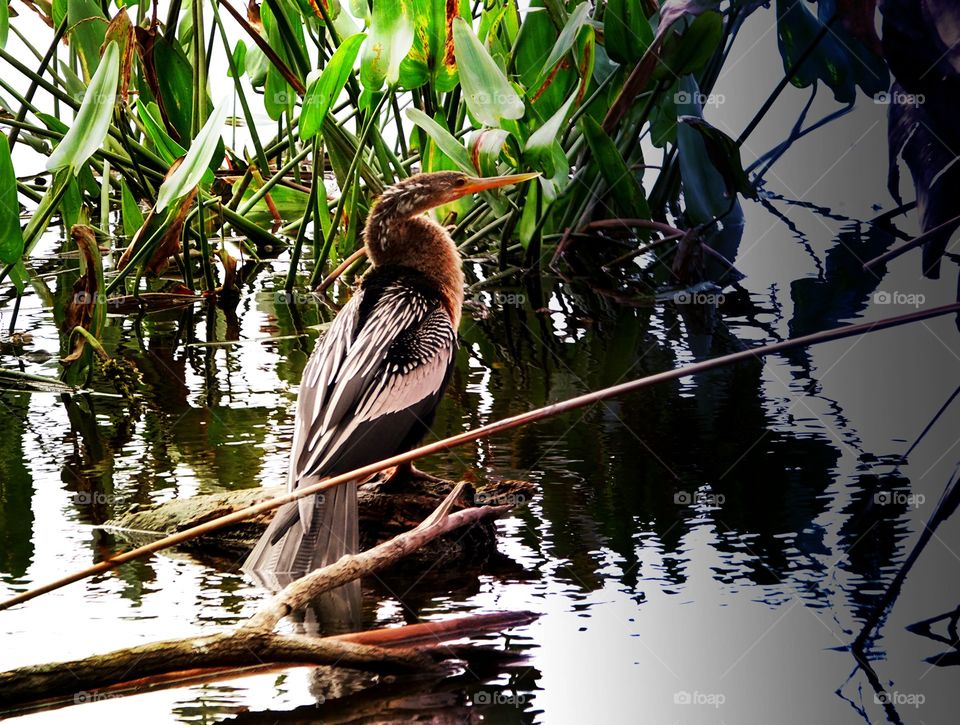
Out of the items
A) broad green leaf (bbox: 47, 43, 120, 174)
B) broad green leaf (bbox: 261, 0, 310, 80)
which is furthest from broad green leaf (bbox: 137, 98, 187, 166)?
broad green leaf (bbox: 47, 43, 120, 174)

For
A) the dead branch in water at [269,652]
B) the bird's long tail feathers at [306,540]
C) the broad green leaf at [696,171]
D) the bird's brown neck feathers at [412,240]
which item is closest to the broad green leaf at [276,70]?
the broad green leaf at [696,171]

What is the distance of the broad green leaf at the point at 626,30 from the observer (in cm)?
404

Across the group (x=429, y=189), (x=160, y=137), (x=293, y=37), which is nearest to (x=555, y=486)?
(x=429, y=189)

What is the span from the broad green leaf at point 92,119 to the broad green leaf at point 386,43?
0.69m

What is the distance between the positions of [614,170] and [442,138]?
0.81 metres

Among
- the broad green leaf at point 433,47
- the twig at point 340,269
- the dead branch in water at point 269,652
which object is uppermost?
the broad green leaf at point 433,47

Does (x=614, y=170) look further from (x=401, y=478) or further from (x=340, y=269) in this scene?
(x=401, y=478)

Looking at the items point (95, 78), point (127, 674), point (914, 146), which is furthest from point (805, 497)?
point (95, 78)

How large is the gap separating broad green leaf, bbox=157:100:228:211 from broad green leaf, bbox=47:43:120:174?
0.71 feet

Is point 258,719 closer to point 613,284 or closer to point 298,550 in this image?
point 298,550

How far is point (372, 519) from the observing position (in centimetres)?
254

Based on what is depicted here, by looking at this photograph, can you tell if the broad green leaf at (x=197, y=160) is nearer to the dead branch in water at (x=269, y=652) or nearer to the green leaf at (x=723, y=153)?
the dead branch in water at (x=269, y=652)

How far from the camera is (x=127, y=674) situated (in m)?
1.75

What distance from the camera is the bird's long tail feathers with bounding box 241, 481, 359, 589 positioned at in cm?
227
